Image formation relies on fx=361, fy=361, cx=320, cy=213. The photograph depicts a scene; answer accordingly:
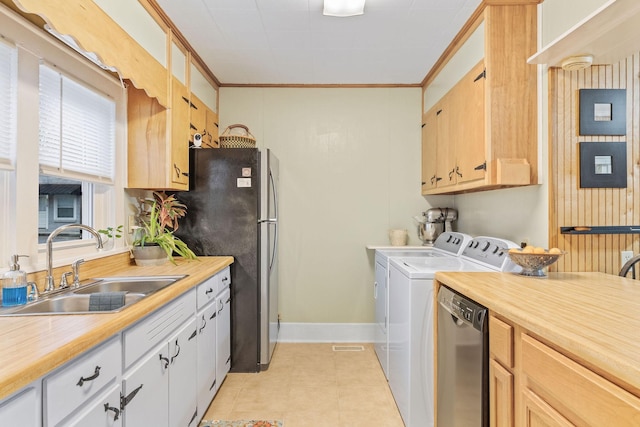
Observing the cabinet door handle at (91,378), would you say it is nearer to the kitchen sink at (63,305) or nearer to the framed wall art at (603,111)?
the kitchen sink at (63,305)

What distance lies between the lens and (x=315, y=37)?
2.65m

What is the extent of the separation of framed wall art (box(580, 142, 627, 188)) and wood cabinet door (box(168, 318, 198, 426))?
224 centimetres

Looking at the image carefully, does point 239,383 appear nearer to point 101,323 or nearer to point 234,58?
point 101,323

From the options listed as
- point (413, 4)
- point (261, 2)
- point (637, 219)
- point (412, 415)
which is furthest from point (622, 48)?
point (412, 415)

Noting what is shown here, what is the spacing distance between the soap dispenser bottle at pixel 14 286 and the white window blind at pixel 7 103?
1.54ft

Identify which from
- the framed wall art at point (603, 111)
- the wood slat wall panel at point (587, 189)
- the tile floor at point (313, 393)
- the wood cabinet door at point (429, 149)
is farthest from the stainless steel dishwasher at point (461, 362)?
the wood cabinet door at point (429, 149)

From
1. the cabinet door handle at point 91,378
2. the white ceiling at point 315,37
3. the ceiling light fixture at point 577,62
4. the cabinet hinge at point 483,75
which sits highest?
the white ceiling at point 315,37

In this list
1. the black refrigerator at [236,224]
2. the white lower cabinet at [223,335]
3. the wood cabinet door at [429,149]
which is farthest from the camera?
the wood cabinet door at [429,149]

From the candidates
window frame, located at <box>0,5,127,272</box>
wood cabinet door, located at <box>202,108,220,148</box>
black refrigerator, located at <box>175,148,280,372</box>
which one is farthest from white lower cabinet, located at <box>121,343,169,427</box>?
wood cabinet door, located at <box>202,108,220,148</box>

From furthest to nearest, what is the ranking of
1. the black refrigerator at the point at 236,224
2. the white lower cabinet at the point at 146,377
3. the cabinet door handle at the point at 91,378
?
the black refrigerator at the point at 236,224 < the cabinet door handle at the point at 91,378 < the white lower cabinet at the point at 146,377

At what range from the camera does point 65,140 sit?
6.46ft

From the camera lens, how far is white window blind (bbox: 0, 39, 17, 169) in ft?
5.13

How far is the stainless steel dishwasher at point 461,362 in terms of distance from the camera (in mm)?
1474

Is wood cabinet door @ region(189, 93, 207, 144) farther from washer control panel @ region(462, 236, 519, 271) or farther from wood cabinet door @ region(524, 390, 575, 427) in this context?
wood cabinet door @ region(524, 390, 575, 427)
